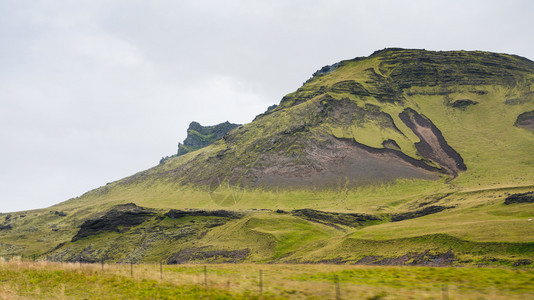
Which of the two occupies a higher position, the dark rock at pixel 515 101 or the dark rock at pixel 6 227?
the dark rock at pixel 515 101

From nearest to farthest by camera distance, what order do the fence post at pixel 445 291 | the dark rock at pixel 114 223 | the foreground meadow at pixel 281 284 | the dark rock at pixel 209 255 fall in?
the fence post at pixel 445 291 < the foreground meadow at pixel 281 284 < the dark rock at pixel 209 255 < the dark rock at pixel 114 223

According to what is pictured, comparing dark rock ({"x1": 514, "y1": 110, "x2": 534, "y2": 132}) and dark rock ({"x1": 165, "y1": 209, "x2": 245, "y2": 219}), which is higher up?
dark rock ({"x1": 514, "y1": 110, "x2": 534, "y2": 132})

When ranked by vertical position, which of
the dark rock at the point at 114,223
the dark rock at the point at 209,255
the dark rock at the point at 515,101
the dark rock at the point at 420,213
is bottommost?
the dark rock at the point at 209,255

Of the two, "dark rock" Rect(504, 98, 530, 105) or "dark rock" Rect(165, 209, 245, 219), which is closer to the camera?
"dark rock" Rect(165, 209, 245, 219)

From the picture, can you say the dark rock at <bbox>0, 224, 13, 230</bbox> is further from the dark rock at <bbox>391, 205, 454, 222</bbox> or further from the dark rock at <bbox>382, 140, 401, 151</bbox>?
the dark rock at <bbox>382, 140, 401, 151</bbox>

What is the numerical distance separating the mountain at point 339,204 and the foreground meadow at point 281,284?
69.9 feet

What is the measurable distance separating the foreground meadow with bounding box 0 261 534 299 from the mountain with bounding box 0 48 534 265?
2132cm

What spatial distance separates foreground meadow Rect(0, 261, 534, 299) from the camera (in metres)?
19.9

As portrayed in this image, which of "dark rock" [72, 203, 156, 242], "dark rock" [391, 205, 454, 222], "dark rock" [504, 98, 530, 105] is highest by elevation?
"dark rock" [504, 98, 530, 105]

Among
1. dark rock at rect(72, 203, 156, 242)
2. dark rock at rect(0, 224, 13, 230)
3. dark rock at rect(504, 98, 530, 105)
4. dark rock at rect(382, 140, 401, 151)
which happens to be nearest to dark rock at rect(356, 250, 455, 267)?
dark rock at rect(72, 203, 156, 242)

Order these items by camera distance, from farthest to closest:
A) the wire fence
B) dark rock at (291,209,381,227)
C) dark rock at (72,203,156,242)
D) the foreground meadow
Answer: dark rock at (72,203,156,242), dark rock at (291,209,381,227), the foreground meadow, the wire fence

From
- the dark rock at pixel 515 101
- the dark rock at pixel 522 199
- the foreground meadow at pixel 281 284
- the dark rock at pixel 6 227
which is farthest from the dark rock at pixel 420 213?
the dark rock at pixel 6 227

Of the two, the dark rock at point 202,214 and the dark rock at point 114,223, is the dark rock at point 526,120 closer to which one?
the dark rock at point 202,214

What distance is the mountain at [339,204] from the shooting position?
55281 mm
